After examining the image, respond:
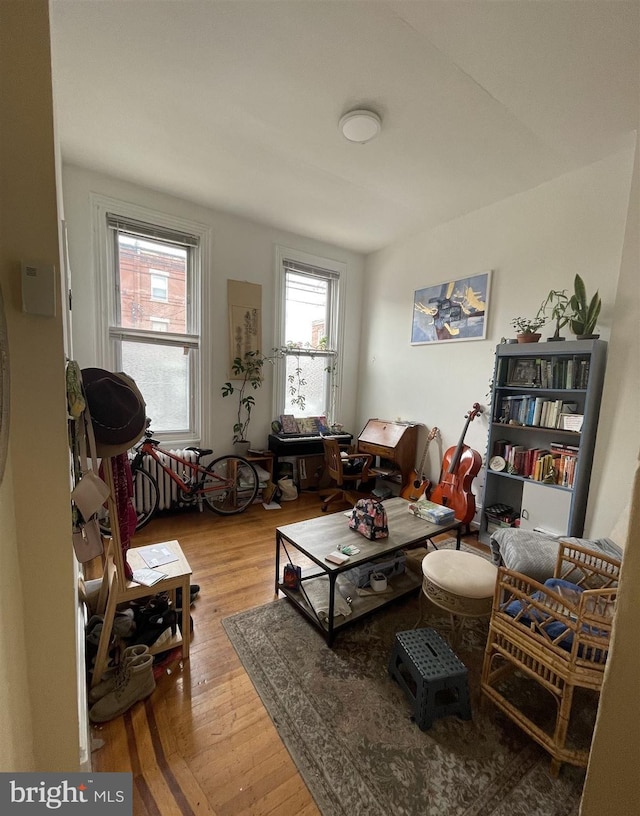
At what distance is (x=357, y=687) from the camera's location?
1.50 m

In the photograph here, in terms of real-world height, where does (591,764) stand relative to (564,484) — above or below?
above

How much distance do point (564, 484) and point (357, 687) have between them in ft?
6.77

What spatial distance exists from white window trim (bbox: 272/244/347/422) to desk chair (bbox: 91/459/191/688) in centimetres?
243

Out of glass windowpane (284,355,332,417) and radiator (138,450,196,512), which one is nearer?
radiator (138,450,196,512)

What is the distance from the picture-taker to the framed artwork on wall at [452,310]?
3.18m

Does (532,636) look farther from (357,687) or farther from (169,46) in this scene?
(169,46)

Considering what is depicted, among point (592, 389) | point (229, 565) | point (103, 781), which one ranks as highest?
point (592, 389)

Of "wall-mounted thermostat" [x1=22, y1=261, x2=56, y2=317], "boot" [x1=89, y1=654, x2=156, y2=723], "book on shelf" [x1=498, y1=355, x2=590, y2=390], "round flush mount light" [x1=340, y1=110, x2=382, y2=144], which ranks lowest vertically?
"boot" [x1=89, y1=654, x2=156, y2=723]

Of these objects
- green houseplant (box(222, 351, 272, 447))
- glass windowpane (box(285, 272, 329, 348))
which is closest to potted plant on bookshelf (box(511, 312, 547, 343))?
glass windowpane (box(285, 272, 329, 348))

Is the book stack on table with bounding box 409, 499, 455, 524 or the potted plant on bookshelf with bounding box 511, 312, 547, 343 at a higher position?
the potted plant on bookshelf with bounding box 511, 312, 547, 343

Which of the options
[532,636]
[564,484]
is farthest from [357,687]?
[564,484]

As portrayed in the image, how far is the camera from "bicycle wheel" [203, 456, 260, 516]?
11.1 ft

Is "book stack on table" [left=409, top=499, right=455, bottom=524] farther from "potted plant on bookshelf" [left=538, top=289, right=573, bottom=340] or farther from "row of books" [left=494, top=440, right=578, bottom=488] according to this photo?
"potted plant on bookshelf" [left=538, top=289, right=573, bottom=340]

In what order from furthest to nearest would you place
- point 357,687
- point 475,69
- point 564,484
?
point 564,484
point 475,69
point 357,687
